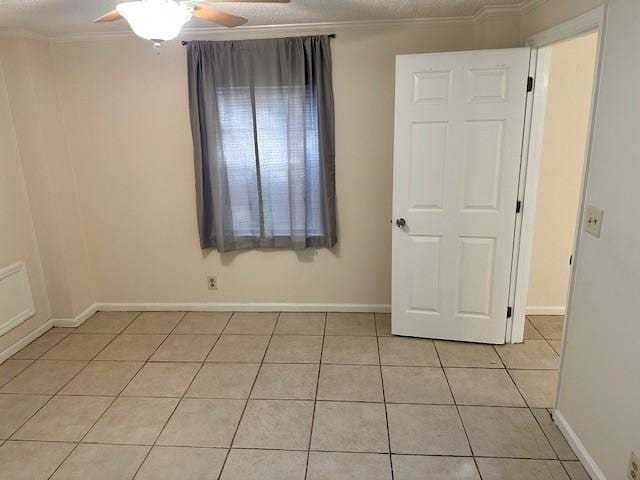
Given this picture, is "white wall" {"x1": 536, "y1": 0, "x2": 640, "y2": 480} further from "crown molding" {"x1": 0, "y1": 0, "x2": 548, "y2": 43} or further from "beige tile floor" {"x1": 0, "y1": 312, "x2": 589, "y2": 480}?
"crown molding" {"x1": 0, "y1": 0, "x2": 548, "y2": 43}

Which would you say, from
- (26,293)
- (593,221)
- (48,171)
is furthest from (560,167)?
(26,293)

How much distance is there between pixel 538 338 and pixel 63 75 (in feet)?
13.2

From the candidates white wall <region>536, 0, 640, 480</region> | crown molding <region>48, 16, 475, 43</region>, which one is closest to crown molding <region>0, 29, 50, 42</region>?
crown molding <region>48, 16, 475, 43</region>

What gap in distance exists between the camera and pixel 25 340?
10.4 ft

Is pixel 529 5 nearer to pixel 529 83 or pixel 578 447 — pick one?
pixel 529 83

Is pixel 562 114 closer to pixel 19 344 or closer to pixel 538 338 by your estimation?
pixel 538 338

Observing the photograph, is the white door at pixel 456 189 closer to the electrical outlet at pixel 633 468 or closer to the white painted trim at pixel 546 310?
the white painted trim at pixel 546 310

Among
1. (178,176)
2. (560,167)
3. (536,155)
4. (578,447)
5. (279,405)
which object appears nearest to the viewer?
(578,447)

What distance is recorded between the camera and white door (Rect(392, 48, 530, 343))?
2598 mm

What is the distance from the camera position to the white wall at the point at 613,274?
1.59 meters

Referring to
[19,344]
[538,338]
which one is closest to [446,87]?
[538,338]

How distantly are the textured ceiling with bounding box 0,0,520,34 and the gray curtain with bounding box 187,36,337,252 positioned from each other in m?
0.25

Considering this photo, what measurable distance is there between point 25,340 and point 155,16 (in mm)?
2695

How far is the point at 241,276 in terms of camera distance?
11.8 feet
